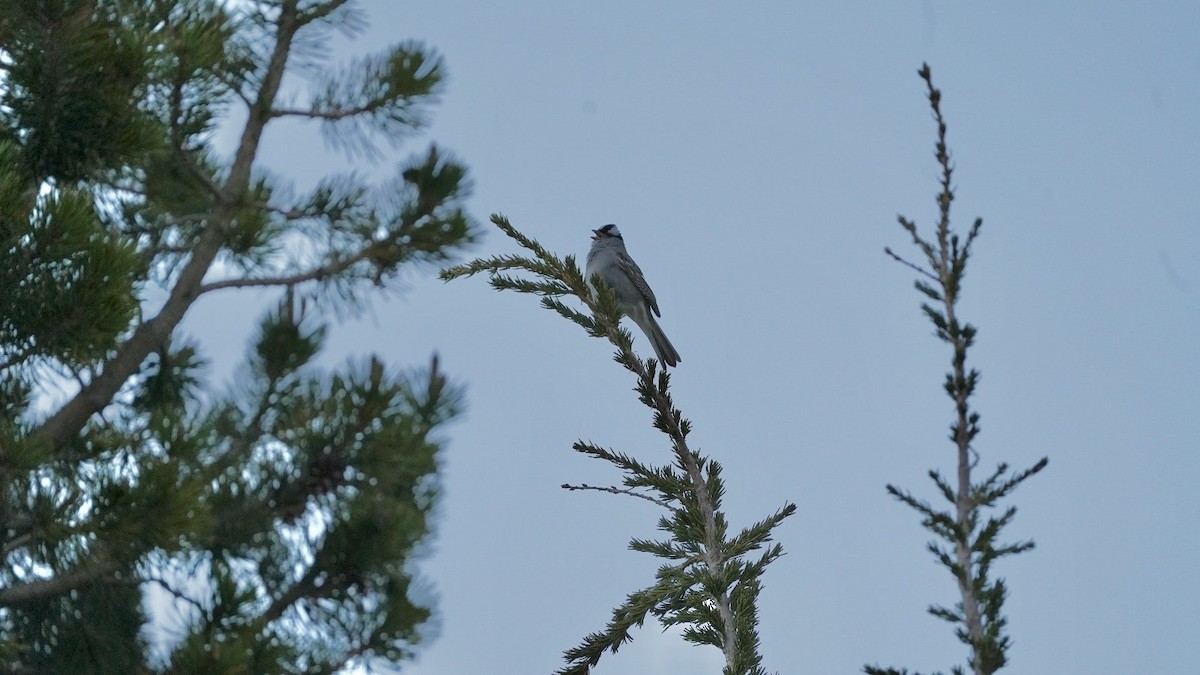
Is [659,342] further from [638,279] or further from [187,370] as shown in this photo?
[187,370]

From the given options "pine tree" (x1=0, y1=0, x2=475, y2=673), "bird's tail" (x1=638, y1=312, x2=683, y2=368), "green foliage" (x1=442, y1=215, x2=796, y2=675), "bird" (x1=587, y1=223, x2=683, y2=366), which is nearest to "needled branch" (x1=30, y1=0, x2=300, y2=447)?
"pine tree" (x1=0, y1=0, x2=475, y2=673)

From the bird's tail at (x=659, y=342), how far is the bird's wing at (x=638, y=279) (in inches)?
2.5

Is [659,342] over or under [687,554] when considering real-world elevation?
over

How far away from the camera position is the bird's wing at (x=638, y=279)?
5.34m

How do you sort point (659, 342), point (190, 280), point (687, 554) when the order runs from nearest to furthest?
point (687, 554) < point (659, 342) < point (190, 280)

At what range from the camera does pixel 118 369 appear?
6496 millimetres

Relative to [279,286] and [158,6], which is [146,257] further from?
[158,6]

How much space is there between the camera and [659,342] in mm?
5242

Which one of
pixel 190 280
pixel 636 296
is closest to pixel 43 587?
pixel 190 280

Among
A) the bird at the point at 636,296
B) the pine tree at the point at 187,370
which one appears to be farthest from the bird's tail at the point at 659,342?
the pine tree at the point at 187,370

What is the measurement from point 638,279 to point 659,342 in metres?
0.35

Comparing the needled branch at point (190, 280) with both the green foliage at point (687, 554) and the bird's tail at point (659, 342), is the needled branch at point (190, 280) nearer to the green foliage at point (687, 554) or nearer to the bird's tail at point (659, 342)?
the bird's tail at point (659, 342)

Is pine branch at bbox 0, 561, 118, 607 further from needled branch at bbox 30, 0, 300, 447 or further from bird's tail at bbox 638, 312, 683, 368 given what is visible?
bird's tail at bbox 638, 312, 683, 368

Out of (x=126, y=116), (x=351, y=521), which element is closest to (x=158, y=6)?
(x=126, y=116)
